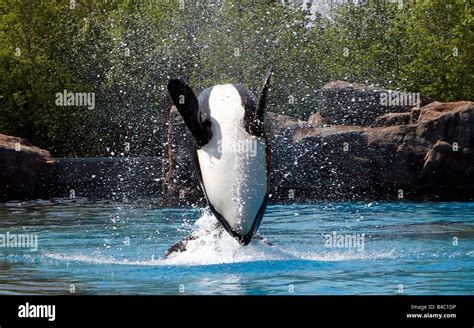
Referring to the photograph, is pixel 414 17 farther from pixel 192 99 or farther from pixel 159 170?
pixel 192 99

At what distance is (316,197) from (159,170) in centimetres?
331

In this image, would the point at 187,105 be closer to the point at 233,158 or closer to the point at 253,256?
the point at 233,158

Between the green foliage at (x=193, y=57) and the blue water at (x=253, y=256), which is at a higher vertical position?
the green foliage at (x=193, y=57)

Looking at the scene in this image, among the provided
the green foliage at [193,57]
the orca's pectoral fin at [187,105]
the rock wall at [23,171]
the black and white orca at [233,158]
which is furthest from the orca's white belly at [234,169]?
the green foliage at [193,57]

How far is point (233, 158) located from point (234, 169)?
9 centimetres

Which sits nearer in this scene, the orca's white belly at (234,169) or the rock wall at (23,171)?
the orca's white belly at (234,169)

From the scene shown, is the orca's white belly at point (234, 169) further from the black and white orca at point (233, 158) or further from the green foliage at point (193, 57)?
the green foliage at point (193, 57)

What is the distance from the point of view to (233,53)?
21016 mm

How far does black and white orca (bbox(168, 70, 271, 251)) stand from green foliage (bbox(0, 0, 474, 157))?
11.9m

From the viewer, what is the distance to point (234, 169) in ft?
27.5

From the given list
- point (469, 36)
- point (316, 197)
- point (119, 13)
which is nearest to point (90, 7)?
point (119, 13)

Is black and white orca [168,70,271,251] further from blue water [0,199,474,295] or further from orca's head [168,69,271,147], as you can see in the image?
blue water [0,199,474,295]

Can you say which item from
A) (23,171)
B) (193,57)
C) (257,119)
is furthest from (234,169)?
(193,57)

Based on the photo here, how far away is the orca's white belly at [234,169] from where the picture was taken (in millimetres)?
8289
